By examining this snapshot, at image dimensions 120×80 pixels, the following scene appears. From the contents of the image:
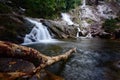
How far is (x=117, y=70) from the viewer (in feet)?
40.6

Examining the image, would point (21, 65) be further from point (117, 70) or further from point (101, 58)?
point (101, 58)

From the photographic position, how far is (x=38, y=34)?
78.7ft

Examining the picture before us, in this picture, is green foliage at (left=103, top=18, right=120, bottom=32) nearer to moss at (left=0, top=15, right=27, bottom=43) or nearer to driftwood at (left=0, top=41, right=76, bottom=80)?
moss at (left=0, top=15, right=27, bottom=43)

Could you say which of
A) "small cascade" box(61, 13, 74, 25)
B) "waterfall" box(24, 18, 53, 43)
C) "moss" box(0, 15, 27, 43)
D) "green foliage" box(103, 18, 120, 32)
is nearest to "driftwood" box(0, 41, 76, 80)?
"moss" box(0, 15, 27, 43)

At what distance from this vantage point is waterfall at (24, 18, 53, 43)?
22156 mm

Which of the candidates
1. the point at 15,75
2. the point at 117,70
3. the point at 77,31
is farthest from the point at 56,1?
the point at 15,75

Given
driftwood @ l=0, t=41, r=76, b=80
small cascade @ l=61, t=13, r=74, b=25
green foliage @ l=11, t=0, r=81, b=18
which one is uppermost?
green foliage @ l=11, t=0, r=81, b=18

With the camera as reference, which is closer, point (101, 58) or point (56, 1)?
point (101, 58)

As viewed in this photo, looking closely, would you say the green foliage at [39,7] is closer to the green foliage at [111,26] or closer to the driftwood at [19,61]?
the green foliage at [111,26]

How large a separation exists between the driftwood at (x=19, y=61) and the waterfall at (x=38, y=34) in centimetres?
1108

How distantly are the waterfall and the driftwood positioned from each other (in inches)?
436

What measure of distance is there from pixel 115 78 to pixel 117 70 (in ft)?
5.21

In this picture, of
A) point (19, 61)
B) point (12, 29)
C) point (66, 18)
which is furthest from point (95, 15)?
point (19, 61)

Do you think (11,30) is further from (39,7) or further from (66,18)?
(66,18)
